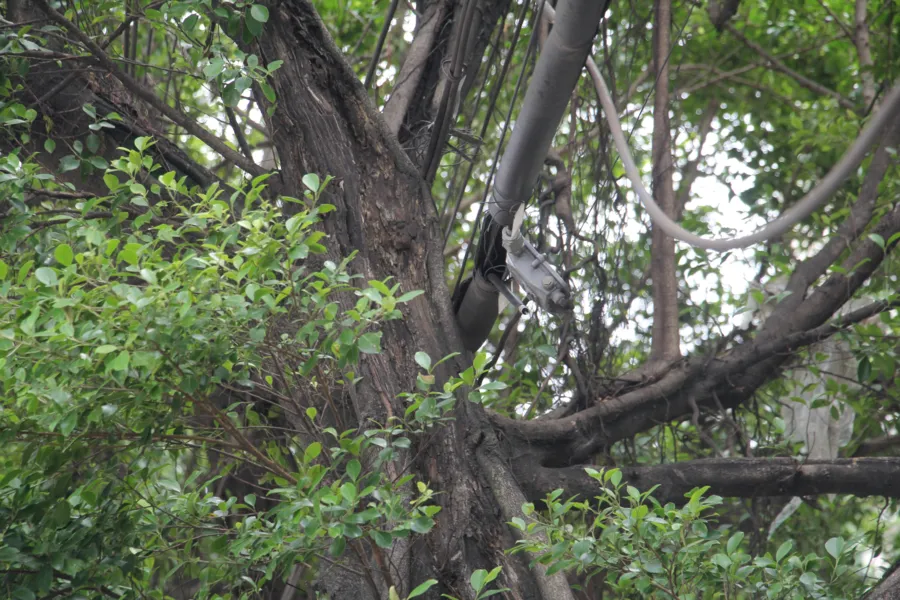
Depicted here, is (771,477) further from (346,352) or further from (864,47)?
(864,47)

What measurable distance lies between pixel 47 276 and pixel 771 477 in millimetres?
2456

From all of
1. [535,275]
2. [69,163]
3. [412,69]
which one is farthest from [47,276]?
[412,69]

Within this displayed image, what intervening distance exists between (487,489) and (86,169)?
1638mm

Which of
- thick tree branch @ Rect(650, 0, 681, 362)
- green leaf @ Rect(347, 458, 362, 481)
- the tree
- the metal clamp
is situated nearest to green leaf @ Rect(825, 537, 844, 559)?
the tree

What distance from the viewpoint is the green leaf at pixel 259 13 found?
2.49 metres

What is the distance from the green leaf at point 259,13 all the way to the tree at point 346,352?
5cm

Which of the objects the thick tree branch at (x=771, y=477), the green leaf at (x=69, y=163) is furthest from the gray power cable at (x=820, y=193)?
the green leaf at (x=69, y=163)

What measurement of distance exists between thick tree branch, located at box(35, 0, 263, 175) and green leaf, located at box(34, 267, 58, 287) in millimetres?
1220

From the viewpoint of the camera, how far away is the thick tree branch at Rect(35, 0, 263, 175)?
9.07ft

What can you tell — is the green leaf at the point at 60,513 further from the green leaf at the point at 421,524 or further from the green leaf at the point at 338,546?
the green leaf at the point at 421,524

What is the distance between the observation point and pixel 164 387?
1.89m

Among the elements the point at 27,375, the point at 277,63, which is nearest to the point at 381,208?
the point at 277,63

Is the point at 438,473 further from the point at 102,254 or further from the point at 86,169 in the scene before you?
the point at 86,169

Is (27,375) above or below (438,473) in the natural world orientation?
above
